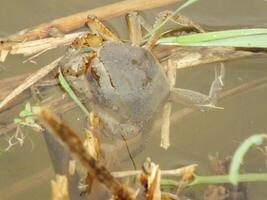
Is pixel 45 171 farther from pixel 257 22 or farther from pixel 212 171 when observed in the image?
pixel 257 22

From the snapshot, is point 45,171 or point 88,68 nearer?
point 45,171

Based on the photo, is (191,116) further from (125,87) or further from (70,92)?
(70,92)

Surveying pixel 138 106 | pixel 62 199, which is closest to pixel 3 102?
pixel 138 106

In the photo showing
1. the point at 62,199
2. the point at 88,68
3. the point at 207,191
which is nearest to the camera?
the point at 62,199

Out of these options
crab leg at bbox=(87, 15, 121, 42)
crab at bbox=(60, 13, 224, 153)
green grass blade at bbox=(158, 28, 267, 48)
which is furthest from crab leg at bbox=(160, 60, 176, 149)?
crab leg at bbox=(87, 15, 121, 42)

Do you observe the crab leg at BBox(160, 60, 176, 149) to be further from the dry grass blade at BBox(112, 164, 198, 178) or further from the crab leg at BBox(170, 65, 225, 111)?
the dry grass blade at BBox(112, 164, 198, 178)

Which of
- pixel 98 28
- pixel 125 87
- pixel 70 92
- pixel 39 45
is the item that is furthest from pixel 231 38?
pixel 39 45

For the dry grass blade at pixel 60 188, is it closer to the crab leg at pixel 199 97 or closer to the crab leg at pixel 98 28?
the crab leg at pixel 199 97
